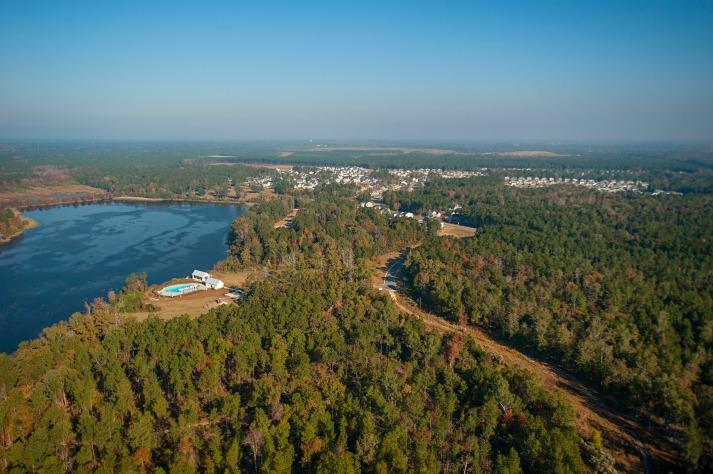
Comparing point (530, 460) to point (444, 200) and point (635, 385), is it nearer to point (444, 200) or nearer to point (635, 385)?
point (635, 385)

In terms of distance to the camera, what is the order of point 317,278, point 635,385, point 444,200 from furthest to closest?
1. point 444,200
2. point 317,278
3. point 635,385

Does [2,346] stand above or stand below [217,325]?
below

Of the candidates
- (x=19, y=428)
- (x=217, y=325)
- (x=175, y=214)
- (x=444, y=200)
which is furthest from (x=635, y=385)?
(x=175, y=214)

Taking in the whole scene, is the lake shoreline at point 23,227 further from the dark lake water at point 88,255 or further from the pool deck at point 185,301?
the pool deck at point 185,301

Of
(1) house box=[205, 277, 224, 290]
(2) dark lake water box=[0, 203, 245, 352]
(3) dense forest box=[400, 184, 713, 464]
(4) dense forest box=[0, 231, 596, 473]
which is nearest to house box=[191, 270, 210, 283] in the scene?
(1) house box=[205, 277, 224, 290]

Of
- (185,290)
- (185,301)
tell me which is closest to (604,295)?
(185,301)

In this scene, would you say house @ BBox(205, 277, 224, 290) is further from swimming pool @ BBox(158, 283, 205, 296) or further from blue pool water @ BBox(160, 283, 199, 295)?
blue pool water @ BBox(160, 283, 199, 295)
